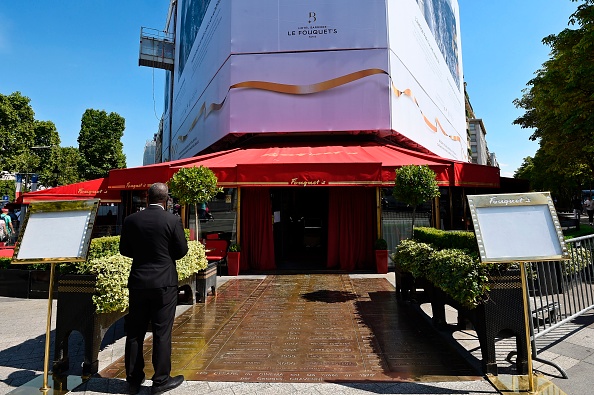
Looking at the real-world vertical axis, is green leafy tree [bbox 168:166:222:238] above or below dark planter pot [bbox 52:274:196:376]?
above

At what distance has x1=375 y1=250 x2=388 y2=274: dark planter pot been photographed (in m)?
9.80

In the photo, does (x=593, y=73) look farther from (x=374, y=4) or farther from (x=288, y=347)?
(x=288, y=347)

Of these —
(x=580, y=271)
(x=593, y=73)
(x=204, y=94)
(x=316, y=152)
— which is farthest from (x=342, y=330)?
(x=204, y=94)

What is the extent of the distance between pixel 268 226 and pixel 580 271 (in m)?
7.48

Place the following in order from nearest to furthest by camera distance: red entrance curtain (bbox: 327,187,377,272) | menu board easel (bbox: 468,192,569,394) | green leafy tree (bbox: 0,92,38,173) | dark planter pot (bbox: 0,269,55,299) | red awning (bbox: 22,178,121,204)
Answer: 1. menu board easel (bbox: 468,192,569,394)
2. dark planter pot (bbox: 0,269,55,299)
3. red entrance curtain (bbox: 327,187,377,272)
4. red awning (bbox: 22,178,121,204)
5. green leafy tree (bbox: 0,92,38,173)

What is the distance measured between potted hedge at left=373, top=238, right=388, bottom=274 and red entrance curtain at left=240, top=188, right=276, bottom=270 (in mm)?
3088

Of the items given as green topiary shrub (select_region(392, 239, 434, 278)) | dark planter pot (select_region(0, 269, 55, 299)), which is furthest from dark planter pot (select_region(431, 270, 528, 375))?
dark planter pot (select_region(0, 269, 55, 299))

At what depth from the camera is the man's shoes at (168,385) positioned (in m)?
3.11

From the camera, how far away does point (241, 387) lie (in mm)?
3270

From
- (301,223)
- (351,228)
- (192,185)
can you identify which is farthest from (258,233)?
(301,223)

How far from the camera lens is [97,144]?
35.2 meters

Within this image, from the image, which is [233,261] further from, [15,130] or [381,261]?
[15,130]

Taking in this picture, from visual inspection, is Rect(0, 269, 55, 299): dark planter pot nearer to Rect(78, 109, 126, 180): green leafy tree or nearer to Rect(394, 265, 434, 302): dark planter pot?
Rect(394, 265, 434, 302): dark planter pot

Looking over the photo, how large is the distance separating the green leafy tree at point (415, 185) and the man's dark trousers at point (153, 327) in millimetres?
6014
